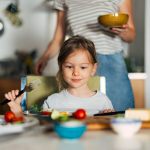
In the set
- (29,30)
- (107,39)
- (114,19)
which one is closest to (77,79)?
(114,19)

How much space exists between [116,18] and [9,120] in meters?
0.86

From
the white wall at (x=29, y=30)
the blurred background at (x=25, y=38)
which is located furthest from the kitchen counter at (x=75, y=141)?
→ the white wall at (x=29, y=30)

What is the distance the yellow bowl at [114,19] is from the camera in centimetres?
117

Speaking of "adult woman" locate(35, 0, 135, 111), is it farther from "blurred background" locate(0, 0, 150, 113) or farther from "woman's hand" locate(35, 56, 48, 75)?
"blurred background" locate(0, 0, 150, 113)

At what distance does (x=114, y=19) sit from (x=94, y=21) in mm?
331

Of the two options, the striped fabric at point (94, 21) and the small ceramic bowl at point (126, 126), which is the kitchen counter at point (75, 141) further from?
the striped fabric at point (94, 21)

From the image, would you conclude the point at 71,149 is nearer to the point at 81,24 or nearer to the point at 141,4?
the point at 81,24

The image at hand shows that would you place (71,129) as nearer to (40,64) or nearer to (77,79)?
(77,79)

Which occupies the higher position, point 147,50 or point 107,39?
point 107,39

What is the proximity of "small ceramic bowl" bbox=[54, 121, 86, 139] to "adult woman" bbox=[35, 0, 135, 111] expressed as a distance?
98 cm

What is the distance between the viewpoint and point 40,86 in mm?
1149

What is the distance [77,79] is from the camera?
108 cm

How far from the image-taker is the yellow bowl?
3.85 ft

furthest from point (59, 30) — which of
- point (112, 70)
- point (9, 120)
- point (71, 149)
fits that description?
point (71, 149)
